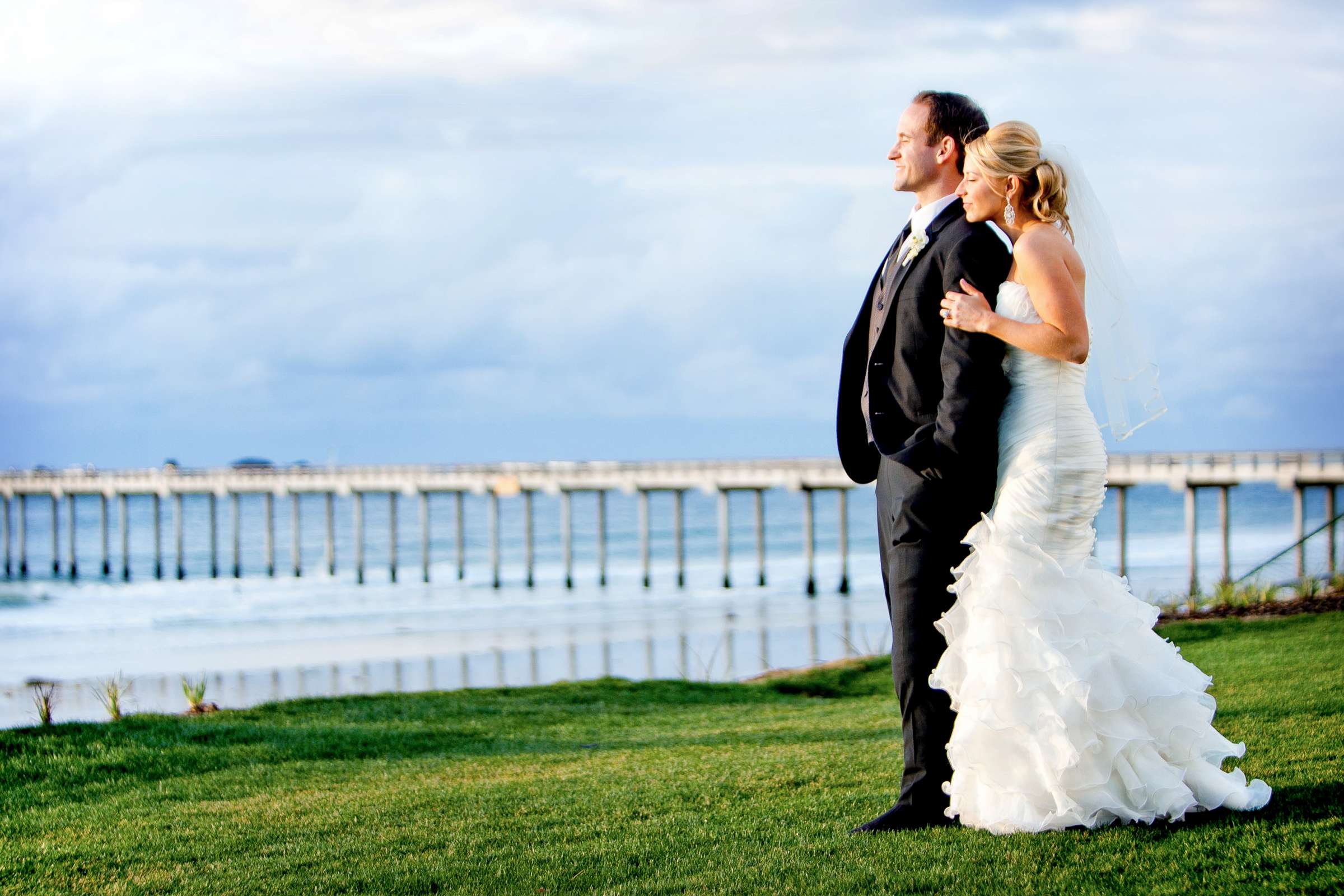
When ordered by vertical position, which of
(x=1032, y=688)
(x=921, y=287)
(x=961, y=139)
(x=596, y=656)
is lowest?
(x=596, y=656)

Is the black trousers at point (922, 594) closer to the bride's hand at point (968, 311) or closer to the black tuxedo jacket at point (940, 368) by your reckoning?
the black tuxedo jacket at point (940, 368)

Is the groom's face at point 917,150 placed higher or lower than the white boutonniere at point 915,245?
higher

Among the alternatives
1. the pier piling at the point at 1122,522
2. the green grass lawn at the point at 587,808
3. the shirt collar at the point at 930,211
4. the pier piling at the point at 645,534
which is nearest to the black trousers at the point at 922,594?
the green grass lawn at the point at 587,808

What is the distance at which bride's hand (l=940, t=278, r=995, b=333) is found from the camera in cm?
393

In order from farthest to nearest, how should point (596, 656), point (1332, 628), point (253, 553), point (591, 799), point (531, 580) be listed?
point (253, 553) < point (531, 580) < point (596, 656) < point (1332, 628) < point (591, 799)

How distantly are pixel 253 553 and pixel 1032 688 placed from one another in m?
63.4

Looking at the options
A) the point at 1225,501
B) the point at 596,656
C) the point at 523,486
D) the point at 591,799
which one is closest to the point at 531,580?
the point at 523,486

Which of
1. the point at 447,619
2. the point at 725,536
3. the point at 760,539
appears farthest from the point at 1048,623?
the point at 725,536

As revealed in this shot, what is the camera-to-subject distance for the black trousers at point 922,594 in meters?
4.09

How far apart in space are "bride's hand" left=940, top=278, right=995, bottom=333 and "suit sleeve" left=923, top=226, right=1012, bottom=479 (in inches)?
1.1

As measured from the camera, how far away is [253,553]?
2475 inches

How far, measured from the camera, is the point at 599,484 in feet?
115

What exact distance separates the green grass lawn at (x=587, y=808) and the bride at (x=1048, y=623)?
14 centimetres

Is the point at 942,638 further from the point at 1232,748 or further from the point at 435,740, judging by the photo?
the point at 435,740
